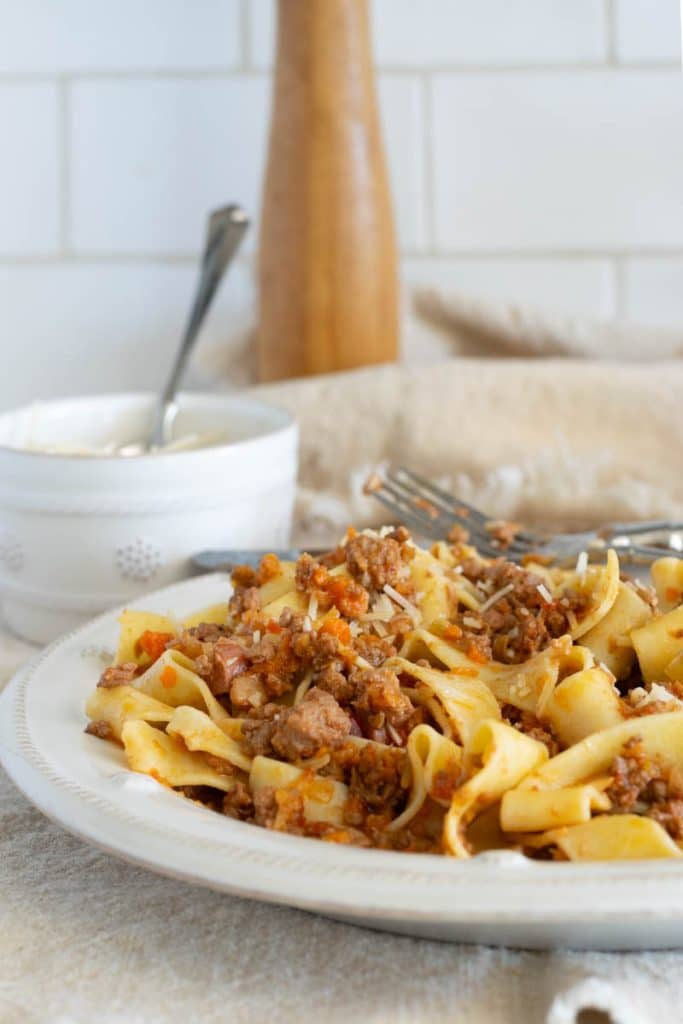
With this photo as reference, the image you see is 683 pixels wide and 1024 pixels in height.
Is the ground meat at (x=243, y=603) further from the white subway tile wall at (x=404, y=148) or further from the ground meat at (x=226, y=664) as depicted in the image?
the white subway tile wall at (x=404, y=148)

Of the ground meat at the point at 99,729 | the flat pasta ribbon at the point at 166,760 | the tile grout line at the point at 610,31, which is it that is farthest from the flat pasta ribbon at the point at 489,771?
the tile grout line at the point at 610,31

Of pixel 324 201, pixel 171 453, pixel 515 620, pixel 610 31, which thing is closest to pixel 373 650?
pixel 515 620

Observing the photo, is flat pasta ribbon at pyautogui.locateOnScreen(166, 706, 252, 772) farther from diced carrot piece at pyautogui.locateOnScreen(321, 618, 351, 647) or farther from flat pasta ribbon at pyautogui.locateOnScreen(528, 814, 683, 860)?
flat pasta ribbon at pyautogui.locateOnScreen(528, 814, 683, 860)

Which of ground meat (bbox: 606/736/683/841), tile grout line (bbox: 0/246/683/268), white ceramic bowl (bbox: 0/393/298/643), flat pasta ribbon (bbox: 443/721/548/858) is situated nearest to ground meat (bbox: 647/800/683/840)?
ground meat (bbox: 606/736/683/841)

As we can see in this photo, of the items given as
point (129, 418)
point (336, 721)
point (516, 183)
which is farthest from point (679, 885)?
point (516, 183)

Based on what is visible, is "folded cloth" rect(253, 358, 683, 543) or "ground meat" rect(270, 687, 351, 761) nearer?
"ground meat" rect(270, 687, 351, 761)
